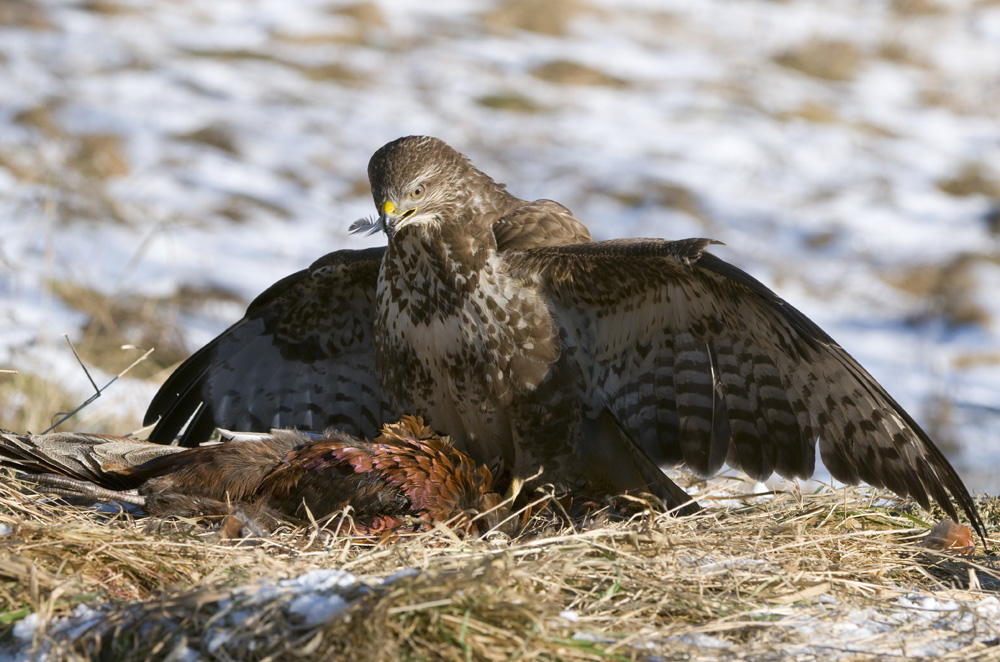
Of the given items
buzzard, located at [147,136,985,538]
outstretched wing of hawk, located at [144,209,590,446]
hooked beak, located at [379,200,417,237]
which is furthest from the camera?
outstretched wing of hawk, located at [144,209,590,446]

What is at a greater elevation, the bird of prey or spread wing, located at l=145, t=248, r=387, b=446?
spread wing, located at l=145, t=248, r=387, b=446

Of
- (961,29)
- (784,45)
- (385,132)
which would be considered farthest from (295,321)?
(961,29)

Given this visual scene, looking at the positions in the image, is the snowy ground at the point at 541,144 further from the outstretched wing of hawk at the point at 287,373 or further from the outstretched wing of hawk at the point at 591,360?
the outstretched wing of hawk at the point at 591,360

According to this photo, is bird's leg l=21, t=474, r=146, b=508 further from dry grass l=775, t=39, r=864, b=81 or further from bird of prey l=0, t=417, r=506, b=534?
dry grass l=775, t=39, r=864, b=81

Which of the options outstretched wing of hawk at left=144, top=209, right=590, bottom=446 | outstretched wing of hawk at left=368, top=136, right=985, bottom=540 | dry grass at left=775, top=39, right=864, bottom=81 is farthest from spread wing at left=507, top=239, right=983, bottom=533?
dry grass at left=775, top=39, right=864, bottom=81

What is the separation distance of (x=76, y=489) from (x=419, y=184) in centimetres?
159

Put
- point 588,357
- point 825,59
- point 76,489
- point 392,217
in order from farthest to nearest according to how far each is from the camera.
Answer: point 825,59 → point 588,357 → point 392,217 → point 76,489

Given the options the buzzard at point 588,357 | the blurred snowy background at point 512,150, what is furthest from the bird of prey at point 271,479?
the blurred snowy background at point 512,150

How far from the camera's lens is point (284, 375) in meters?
4.57

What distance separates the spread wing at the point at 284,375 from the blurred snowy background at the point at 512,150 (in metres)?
0.79

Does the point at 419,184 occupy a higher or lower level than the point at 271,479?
higher

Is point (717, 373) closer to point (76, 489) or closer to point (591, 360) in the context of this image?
point (591, 360)

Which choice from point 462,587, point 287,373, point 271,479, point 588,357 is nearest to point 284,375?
point 287,373

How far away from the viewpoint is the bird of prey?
3.25 m
